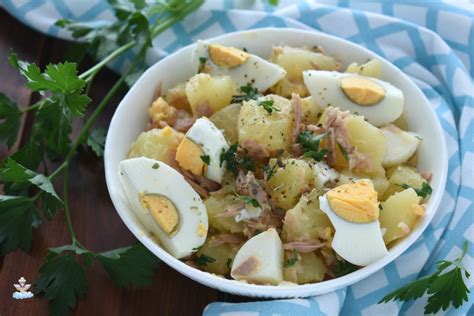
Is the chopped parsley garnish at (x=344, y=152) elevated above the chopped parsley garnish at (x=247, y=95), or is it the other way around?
the chopped parsley garnish at (x=247, y=95)

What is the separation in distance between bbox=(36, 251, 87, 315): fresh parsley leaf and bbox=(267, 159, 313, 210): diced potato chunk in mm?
649

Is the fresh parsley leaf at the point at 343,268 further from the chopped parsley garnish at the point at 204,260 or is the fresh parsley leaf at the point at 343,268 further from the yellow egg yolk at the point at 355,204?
the chopped parsley garnish at the point at 204,260

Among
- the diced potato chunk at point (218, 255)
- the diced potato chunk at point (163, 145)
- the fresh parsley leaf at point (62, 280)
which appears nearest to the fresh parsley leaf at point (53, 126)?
the diced potato chunk at point (163, 145)

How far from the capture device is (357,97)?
2.20m

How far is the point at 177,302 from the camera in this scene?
7.20 ft

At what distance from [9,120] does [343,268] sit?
128cm

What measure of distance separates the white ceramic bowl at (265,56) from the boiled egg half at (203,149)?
0.79ft

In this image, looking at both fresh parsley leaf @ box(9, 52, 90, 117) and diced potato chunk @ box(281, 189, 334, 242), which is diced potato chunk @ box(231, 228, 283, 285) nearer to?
diced potato chunk @ box(281, 189, 334, 242)

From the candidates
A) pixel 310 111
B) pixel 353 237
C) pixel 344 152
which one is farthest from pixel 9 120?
pixel 353 237

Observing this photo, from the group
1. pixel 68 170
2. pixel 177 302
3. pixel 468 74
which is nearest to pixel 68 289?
pixel 177 302

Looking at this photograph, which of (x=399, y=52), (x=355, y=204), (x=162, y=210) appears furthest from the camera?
(x=399, y=52)

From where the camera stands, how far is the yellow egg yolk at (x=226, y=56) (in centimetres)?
230

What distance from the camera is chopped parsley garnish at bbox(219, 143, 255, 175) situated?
207 centimetres

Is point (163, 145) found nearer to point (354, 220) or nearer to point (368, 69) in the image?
point (354, 220)
